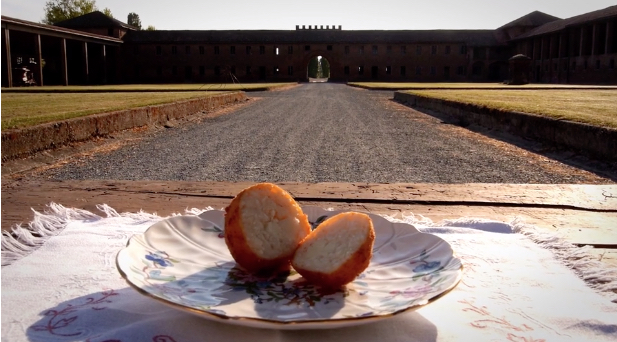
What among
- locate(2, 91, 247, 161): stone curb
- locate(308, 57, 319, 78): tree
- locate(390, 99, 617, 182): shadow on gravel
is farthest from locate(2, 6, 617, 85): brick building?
locate(390, 99, 617, 182): shadow on gravel

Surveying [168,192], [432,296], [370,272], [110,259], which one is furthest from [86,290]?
[168,192]

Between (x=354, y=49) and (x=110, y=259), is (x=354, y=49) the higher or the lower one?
the higher one

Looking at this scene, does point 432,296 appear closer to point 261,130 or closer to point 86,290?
point 86,290

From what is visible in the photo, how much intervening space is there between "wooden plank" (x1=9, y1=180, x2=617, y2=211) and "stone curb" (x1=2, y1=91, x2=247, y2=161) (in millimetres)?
2962

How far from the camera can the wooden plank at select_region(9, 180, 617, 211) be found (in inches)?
86.9

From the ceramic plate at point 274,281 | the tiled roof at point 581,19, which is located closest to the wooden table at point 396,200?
the ceramic plate at point 274,281

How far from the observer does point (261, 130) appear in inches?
368

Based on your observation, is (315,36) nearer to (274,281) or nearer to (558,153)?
(558,153)

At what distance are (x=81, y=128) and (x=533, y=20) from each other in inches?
2413

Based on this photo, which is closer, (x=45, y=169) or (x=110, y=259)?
(x=110, y=259)

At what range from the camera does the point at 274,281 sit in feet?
3.95

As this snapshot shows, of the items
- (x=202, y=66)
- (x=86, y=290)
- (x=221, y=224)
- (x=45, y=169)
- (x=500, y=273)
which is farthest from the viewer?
(x=202, y=66)

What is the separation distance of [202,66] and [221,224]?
62.0 metres

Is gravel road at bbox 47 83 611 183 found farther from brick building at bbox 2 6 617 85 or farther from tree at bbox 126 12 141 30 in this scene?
tree at bbox 126 12 141 30
